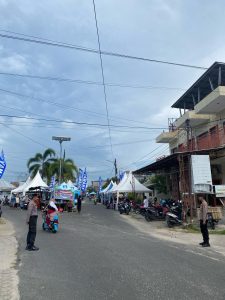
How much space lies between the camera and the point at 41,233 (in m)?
15.3

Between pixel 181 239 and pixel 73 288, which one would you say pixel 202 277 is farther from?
pixel 181 239

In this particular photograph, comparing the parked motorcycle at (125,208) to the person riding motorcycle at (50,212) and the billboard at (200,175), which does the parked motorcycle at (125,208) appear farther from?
the person riding motorcycle at (50,212)

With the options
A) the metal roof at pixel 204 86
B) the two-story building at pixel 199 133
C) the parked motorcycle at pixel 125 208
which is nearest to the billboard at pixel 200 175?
the two-story building at pixel 199 133

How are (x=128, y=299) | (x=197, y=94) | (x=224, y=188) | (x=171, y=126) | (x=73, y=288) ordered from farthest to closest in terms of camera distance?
(x=171, y=126) → (x=197, y=94) → (x=224, y=188) → (x=73, y=288) → (x=128, y=299)

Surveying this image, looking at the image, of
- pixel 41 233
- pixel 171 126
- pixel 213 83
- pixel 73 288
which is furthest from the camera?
pixel 171 126

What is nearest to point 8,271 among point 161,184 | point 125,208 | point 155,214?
point 155,214

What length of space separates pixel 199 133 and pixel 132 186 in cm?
854

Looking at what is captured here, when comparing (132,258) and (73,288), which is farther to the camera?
(132,258)

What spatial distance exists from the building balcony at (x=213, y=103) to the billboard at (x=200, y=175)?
4989 mm

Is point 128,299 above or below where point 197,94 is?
below

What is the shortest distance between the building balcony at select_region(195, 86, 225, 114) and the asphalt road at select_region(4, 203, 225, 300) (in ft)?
43.2

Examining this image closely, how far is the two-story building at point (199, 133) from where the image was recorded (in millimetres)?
22055

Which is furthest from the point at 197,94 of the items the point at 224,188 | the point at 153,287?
the point at 153,287

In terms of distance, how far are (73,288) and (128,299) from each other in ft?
3.94
